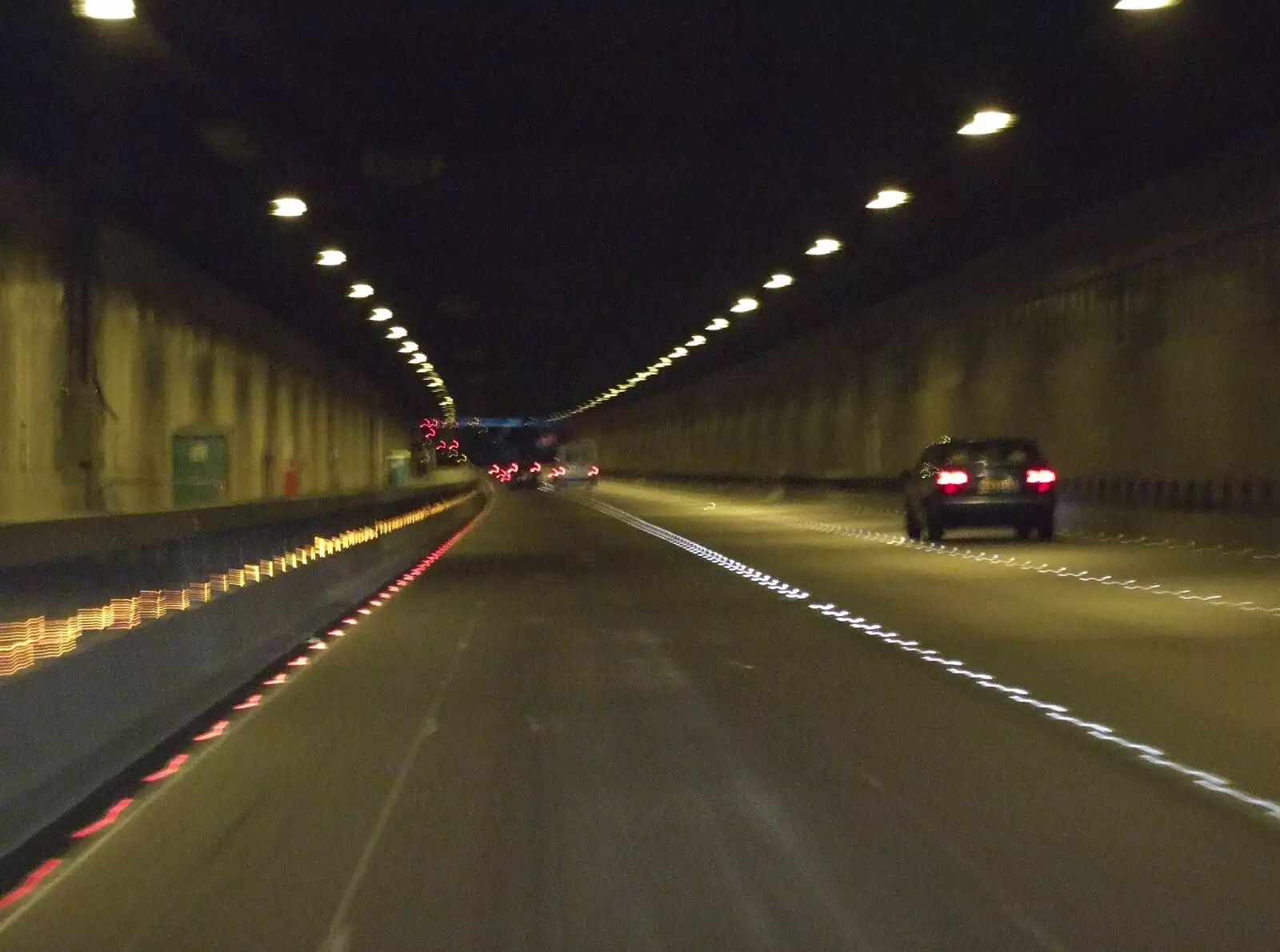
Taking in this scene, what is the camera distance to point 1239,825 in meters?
8.39

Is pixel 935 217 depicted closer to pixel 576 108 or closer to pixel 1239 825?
pixel 576 108

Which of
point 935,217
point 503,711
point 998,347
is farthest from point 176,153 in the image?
point 998,347

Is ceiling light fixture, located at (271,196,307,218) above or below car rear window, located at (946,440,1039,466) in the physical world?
above

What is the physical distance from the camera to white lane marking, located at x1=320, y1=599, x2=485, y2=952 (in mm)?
6609

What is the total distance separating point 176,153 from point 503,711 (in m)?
12.4

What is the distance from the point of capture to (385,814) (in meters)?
8.81

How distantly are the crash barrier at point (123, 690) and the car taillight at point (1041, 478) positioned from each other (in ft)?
56.0

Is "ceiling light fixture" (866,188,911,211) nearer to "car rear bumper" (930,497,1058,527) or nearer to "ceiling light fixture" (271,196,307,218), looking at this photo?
"car rear bumper" (930,497,1058,527)

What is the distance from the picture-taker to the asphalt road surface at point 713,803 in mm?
6758

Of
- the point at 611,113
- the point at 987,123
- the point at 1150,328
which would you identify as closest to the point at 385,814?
the point at 611,113

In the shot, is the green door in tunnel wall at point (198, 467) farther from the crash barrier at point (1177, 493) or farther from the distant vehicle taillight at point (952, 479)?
the distant vehicle taillight at point (952, 479)

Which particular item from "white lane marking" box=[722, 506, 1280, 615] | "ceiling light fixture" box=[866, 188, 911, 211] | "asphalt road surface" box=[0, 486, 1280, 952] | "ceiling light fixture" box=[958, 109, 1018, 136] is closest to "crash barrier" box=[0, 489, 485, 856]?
"asphalt road surface" box=[0, 486, 1280, 952]

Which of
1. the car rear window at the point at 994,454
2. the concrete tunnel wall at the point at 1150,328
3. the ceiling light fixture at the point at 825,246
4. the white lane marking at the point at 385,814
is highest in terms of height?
the ceiling light fixture at the point at 825,246

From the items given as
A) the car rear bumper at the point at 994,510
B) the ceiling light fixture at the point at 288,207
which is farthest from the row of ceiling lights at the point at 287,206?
the car rear bumper at the point at 994,510
